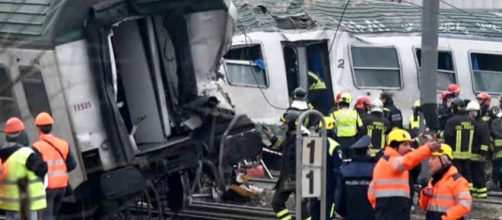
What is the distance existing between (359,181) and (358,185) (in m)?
0.04

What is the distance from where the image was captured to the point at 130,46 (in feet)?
41.6

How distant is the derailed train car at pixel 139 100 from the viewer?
1149cm

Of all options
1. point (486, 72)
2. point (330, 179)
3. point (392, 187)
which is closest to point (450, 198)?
point (392, 187)

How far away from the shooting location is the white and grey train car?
68.7 feet

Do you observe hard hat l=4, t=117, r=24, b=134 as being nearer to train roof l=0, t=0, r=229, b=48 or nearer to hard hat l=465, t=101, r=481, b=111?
train roof l=0, t=0, r=229, b=48

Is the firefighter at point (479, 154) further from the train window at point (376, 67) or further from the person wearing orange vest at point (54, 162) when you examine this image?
the person wearing orange vest at point (54, 162)

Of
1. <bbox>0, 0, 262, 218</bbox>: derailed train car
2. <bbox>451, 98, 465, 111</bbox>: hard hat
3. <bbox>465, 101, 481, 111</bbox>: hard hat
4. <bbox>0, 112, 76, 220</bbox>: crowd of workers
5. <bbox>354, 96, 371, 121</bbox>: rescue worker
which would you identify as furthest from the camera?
<bbox>465, 101, 481, 111</bbox>: hard hat

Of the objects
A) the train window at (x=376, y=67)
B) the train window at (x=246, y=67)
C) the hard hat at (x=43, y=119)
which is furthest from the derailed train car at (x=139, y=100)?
the train window at (x=376, y=67)

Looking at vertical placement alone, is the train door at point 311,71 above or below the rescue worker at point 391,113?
above

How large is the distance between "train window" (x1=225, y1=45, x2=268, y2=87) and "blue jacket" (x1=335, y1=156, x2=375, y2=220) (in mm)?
9030

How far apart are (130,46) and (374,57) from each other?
1031 cm

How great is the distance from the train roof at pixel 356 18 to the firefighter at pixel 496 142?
4.05 meters

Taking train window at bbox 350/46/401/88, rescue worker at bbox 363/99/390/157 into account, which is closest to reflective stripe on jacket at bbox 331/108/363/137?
rescue worker at bbox 363/99/390/157

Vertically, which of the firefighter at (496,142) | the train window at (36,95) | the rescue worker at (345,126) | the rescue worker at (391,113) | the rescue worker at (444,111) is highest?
the train window at (36,95)
